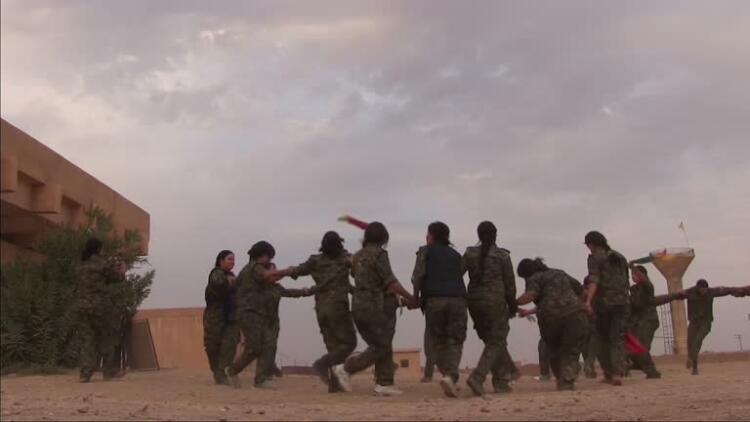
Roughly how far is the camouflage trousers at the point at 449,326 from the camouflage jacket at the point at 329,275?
987mm

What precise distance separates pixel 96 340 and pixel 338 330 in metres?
2.94

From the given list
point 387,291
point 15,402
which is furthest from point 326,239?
point 15,402

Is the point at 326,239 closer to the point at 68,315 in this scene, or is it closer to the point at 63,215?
the point at 68,315

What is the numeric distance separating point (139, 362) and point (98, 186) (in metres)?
3.46

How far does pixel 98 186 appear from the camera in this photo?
50.6 ft

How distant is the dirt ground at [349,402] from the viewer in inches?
259

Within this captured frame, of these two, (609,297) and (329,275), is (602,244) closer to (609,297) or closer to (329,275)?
(609,297)

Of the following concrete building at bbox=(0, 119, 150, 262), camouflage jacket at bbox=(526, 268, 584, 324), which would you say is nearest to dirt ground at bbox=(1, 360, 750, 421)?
camouflage jacket at bbox=(526, 268, 584, 324)

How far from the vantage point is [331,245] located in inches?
358

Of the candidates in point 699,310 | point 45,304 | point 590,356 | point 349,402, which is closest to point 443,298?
point 349,402

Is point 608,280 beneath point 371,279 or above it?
above

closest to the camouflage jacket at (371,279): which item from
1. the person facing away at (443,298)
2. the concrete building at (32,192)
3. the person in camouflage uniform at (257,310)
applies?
the person facing away at (443,298)

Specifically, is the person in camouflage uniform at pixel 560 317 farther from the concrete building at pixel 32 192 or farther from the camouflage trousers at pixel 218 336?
the concrete building at pixel 32 192

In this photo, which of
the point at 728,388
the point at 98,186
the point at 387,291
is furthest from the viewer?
the point at 98,186
